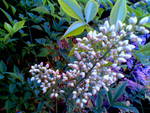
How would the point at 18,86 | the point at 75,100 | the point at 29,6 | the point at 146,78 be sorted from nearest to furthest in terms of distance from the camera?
the point at 75,100 → the point at 18,86 → the point at 29,6 → the point at 146,78

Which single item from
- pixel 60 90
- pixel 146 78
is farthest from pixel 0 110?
pixel 146 78

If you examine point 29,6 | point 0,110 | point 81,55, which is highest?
point 29,6

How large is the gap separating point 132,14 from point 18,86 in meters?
0.58

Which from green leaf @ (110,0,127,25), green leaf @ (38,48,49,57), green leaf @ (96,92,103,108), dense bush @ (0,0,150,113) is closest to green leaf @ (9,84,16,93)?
dense bush @ (0,0,150,113)

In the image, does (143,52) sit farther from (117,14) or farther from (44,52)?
(44,52)

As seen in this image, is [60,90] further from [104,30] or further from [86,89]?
[104,30]

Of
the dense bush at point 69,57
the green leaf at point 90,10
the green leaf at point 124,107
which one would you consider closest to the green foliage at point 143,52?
the dense bush at point 69,57

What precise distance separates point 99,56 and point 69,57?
1.00 ft

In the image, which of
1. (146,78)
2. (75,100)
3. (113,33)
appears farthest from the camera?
(146,78)

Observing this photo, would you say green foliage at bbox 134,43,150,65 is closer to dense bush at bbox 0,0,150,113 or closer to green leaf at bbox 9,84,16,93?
dense bush at bbox 0,0,150,113

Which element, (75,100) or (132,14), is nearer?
(75,100)

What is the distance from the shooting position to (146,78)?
4.38ft

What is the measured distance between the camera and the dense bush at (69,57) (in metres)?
0.51

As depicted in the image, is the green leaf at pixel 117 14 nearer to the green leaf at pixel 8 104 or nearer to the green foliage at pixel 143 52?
the green foliage at pixel 143 52
